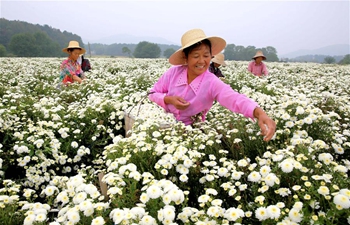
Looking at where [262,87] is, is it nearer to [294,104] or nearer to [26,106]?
[294,104]

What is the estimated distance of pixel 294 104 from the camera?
3.18m

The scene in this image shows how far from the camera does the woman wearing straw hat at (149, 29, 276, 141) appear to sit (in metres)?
2.80

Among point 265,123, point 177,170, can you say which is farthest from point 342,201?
point 177,170

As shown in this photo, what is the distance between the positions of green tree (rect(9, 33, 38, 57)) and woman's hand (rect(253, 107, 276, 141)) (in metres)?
75.8

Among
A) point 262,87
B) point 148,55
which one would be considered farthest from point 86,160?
point 148,55

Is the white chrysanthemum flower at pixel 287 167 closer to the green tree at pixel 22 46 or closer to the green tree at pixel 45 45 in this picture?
the green tree at pixel 22 46

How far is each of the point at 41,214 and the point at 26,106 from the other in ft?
10.3

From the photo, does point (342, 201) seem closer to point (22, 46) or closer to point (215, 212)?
point (215, 212)

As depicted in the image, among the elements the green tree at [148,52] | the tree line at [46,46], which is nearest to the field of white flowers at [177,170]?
the tree line at [46,46]

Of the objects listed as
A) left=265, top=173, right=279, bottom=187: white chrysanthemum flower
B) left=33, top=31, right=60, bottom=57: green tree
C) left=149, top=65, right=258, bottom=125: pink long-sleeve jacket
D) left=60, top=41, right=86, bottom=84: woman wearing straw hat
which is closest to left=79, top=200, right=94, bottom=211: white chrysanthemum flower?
left=265, top=173, right=279, bottom=187: white chrysanthemum flower

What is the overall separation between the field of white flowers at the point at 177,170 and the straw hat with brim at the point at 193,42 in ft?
2.67

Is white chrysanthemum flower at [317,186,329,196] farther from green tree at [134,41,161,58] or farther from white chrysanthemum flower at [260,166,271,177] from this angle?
green tree at [134,41,161,58]

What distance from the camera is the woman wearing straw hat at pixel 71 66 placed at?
6.86 metres

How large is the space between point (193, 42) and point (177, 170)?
1356 millimetres
